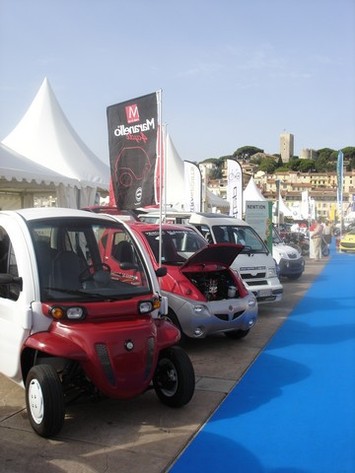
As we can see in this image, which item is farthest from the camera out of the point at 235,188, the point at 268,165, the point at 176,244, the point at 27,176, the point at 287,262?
the point at 268,165

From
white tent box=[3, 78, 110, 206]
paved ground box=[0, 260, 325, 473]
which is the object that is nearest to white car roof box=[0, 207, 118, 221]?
paved ground box=[0, 260, 325, 473]

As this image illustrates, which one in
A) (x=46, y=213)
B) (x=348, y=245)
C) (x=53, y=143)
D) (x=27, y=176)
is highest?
(x=53, y=143)

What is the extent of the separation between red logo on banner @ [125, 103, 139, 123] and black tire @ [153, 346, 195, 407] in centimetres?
413

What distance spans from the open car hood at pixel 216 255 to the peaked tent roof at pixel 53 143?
7288 millimetres

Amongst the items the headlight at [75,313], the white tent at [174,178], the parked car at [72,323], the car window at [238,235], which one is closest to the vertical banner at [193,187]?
the white tent at [174,178]

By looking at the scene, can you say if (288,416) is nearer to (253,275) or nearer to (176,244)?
(176,244)

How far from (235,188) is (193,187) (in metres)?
2.40

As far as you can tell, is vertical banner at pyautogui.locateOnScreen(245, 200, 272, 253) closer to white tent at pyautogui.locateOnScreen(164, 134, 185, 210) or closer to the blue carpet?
the blue carpet

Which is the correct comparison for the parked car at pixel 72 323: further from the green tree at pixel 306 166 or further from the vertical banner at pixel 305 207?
the green tree at pixel 306 166

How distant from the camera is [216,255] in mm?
7133

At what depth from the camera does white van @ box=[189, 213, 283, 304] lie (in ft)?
32.0

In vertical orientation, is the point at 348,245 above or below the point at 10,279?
below

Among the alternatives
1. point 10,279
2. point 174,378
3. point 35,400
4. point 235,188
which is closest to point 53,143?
point 235,188

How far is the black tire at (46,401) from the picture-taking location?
4.04 meters
